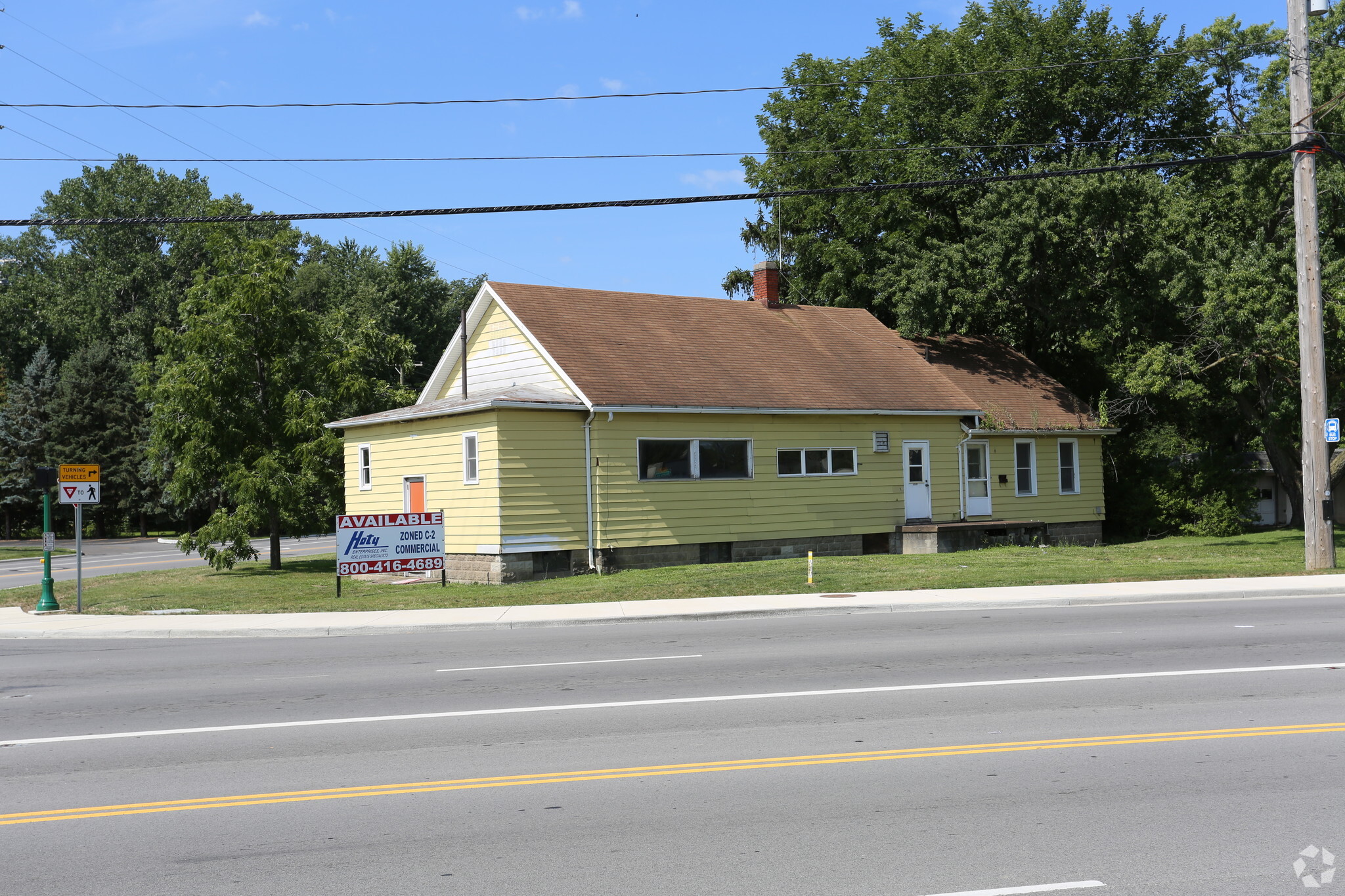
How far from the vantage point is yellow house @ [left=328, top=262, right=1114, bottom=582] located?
22.9 meters

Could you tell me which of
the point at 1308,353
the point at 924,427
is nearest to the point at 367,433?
the point at 924,427

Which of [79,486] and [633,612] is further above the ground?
[79,486]

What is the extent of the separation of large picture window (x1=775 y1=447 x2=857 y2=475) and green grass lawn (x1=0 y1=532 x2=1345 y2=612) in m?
2.24

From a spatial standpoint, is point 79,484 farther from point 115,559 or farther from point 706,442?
point 115,559

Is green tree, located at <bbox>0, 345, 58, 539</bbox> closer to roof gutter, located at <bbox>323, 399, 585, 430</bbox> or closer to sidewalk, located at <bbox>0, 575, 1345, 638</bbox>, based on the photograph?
roof gutter, located at <bbox>323, 399, 585, 430</bbox>

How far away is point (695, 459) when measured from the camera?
→ 81.0 feet

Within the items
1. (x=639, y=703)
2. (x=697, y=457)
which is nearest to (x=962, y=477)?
(x=697, y=457)

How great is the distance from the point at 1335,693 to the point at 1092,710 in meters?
2.36

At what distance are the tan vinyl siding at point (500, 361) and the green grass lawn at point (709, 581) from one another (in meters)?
5.04

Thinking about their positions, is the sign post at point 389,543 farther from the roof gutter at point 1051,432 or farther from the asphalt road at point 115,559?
the roof gutter at point 1051,432

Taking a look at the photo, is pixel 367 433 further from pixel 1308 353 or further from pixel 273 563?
pixel 1308 353

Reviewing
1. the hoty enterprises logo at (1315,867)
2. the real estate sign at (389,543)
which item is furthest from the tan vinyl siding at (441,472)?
the hoty enterprises logo at (1315,867)

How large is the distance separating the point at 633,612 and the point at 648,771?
31.6 ft

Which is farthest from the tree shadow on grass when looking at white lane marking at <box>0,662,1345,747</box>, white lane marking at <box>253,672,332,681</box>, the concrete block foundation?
white lane marking at <box>0,662,1345,747</box>
